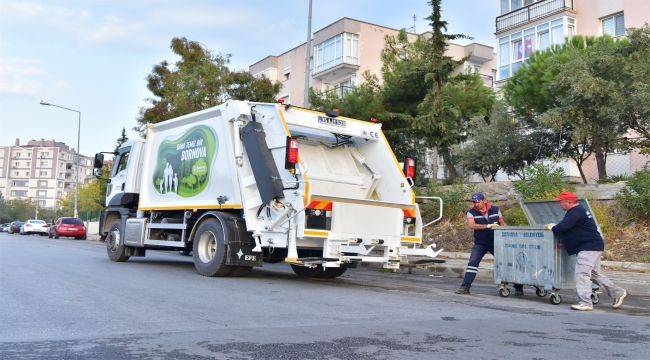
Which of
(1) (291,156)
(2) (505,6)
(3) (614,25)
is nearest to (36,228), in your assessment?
(2) (505,6)

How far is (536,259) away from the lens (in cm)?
821

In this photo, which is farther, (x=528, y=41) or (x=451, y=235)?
(x=528, y=41)

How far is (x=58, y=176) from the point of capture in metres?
155

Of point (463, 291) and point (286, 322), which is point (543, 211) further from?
point (286, 322)

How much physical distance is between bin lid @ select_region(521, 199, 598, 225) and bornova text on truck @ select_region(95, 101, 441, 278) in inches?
65.0

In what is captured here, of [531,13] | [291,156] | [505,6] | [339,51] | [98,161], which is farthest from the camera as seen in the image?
[339,51]

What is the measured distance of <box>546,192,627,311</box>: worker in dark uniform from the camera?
7.54 metres

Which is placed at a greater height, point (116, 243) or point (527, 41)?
point (527, 41)

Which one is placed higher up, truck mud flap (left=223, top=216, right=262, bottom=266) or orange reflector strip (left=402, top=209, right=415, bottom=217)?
orange reflector strip (left=402, top=209, right=415, bottom=217)

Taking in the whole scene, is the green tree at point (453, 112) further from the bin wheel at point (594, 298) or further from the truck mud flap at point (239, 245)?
the bin wheel at point (594, 298)

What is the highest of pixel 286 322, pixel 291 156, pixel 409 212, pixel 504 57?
pixel 504 57

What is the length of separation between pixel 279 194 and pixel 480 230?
3.18 m

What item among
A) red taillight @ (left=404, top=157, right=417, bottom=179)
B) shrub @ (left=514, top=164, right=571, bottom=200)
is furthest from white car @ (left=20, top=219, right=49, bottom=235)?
red taillight @ (left=404, top=157, right=417, bottom=179)

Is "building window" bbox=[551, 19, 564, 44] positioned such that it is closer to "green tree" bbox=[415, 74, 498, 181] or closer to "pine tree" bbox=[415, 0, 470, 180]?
"green tree" bbox=[415, 74, 498, 181]
